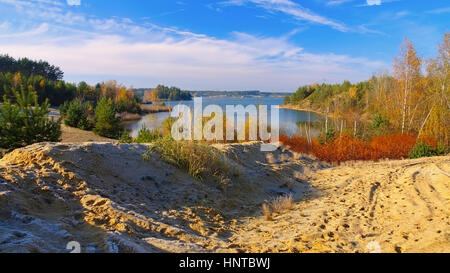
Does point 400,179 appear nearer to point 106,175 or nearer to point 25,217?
point 106,175

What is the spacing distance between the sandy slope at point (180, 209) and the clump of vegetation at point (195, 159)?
221 mm

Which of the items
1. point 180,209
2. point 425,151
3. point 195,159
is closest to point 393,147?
point 425,151

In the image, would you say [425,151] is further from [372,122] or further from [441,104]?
[372,122]

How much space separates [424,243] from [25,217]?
13.7ft

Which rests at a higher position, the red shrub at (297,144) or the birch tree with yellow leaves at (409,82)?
the birch tree with yellow leaves at (409,82)

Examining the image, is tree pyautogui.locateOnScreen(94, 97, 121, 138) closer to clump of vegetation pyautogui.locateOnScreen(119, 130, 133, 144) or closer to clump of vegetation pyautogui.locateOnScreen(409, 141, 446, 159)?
clump of vegetation pyautogui.locateOnScreen(119, 130, 133, 144)

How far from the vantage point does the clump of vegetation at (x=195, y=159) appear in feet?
19.2

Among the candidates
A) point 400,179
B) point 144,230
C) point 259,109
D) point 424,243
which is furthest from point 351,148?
point 144,230

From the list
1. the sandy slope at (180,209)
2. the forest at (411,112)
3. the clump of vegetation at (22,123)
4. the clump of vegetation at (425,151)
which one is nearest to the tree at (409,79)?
the forest at (411,112)

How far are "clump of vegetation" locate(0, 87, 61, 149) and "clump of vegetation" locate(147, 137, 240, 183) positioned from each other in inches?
159

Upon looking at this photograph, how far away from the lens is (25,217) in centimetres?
302

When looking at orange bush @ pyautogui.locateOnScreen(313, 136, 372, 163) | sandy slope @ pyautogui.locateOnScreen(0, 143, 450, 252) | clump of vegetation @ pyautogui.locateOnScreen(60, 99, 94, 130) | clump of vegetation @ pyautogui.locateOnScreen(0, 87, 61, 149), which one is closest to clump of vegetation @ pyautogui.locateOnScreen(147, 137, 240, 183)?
sandy slope @ pyautogui.locateOnScreen(0, 143, 450, 252)

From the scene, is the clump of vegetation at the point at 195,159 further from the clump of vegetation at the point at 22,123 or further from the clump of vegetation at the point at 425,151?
the clump of vegetation at the point at 425,151

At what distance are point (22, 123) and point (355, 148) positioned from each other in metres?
13.0
